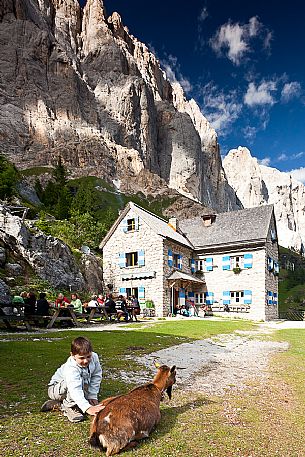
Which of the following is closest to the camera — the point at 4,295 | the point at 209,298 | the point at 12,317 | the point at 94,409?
the point at 94,409

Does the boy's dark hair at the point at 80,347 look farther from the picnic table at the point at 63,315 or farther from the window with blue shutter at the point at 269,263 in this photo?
the window with blue shutter at the point at 269,263

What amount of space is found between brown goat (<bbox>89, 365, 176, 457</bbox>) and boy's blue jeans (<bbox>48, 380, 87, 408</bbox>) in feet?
2.55

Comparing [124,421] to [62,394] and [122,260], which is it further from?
[122,260]

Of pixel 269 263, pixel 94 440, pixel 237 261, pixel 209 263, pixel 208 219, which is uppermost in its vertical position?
pixel 208 219

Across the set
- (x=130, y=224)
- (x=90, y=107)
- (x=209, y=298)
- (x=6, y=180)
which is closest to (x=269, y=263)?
(x=209, y=298)

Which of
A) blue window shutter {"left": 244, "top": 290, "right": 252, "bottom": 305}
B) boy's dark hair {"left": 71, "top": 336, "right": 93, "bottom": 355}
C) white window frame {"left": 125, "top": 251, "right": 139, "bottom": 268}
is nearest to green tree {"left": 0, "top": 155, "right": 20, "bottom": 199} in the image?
white window frame {"left": 125, "top": 251, "right": 139, "bottom": 268}

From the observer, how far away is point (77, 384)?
458 cm

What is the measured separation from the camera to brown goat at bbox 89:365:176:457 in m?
3.78

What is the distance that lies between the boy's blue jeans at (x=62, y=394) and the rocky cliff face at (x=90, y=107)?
105 meters

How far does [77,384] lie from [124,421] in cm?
97

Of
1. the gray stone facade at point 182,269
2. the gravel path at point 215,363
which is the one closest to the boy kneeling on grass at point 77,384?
the gravel path at point 215,363

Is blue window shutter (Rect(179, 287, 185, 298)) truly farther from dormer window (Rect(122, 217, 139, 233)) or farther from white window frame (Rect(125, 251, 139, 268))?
dormer window (Rect(122, 217, 139, 233))

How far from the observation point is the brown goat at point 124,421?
3783 mm

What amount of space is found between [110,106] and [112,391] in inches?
5450
